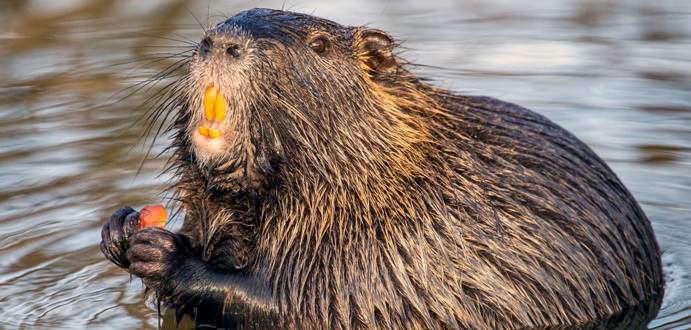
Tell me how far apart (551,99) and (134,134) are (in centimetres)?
248

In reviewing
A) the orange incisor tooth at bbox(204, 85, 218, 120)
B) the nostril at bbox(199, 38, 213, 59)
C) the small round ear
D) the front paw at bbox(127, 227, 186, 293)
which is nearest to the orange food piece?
the front paw at bbox(127, 227, 186, 293)

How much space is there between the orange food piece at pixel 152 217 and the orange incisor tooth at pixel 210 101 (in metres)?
0.67

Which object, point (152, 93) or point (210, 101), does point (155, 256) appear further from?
point (152, 93)

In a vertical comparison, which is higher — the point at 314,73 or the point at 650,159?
the point at 314,73

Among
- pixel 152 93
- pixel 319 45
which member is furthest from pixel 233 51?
pixel 152 93

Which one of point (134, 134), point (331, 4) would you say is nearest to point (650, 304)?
point (134, 134)

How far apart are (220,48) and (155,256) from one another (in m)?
0.83

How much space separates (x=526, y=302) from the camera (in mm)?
4344

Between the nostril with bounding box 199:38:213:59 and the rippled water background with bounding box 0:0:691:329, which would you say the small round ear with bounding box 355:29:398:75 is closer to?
the rippled water background with bounding box 0:0:691:329

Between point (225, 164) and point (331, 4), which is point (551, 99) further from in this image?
point (225, 164)

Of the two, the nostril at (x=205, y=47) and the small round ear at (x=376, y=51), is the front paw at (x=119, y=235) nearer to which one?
the nostril at (x=205, y=47)

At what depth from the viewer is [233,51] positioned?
3959mm

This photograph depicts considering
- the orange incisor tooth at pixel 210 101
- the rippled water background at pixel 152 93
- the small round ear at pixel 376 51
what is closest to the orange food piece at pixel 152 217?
the rippled water background at pixel 152 93

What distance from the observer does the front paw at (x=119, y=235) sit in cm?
451
